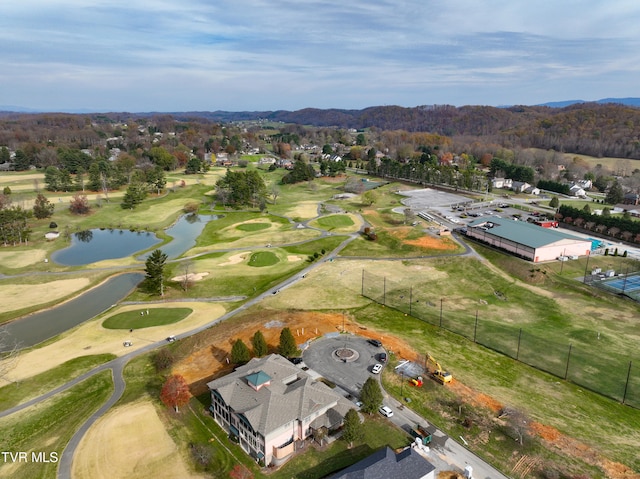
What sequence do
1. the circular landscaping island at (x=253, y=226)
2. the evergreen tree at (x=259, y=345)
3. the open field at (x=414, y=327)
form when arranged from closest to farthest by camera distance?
the open field at (x=414, y=327)
the evergreen tree at (x=259, y=345)
the circular landscaping island at (x=253, y=226)

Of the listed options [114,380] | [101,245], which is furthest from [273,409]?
[101,245]

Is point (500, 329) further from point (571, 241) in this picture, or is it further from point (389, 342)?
point (571, 241)

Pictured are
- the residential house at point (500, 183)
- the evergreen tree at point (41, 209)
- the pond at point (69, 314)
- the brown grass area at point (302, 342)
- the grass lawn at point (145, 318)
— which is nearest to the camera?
the brown grass area at point (302, 342)

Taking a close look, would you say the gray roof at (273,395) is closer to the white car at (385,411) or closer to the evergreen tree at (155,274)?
the white car at (385,411)

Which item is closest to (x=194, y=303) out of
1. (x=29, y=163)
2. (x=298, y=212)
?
(x=298, y=212)

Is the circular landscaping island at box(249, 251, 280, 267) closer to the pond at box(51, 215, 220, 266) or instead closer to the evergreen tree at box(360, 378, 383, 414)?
the pond at box(51, 215, 220, 266)

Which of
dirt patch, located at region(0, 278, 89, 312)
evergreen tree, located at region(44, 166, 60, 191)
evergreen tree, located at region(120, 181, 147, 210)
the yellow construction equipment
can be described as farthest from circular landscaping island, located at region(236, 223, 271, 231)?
evergreen tree, located at region(44, 166, 60, 191)

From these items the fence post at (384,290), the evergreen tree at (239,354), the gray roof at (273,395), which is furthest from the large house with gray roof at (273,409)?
the fence post at (384,290)
